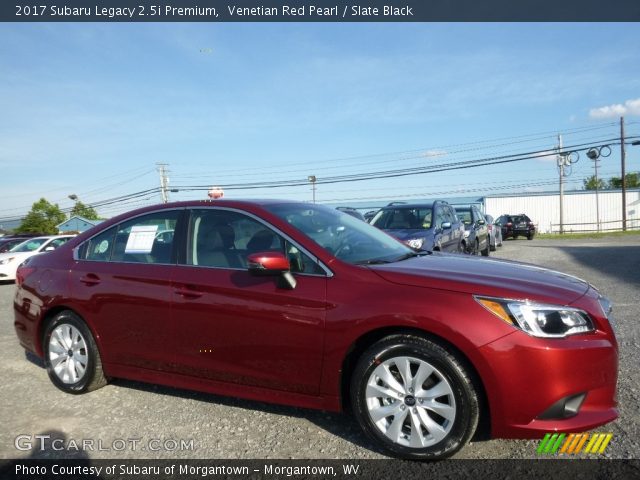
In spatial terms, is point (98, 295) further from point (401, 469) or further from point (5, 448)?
point (401, 469)

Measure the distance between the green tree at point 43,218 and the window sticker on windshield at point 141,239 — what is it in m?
68.4

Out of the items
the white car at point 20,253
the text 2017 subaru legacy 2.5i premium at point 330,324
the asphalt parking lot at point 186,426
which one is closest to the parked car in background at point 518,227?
the white car at point 20,253

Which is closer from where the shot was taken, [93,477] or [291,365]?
[93,477]

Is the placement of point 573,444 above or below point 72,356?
below

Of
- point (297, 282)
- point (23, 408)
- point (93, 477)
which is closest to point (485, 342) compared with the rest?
point (297, 282)

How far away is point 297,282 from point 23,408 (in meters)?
2.56

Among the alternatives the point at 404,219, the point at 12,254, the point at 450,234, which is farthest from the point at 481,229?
the point at 12,254

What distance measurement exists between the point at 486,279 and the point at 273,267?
4.24 ft

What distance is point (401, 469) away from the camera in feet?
9.38

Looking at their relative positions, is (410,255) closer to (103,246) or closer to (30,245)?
(103,246)

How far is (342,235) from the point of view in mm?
3814

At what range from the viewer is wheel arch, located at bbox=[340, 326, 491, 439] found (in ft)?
9.31

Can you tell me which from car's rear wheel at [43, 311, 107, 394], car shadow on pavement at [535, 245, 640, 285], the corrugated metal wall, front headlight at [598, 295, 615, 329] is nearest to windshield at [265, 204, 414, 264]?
front headlight at [598, 295, 615, 329]

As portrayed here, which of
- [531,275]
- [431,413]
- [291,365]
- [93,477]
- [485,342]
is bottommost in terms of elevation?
[93,477]
